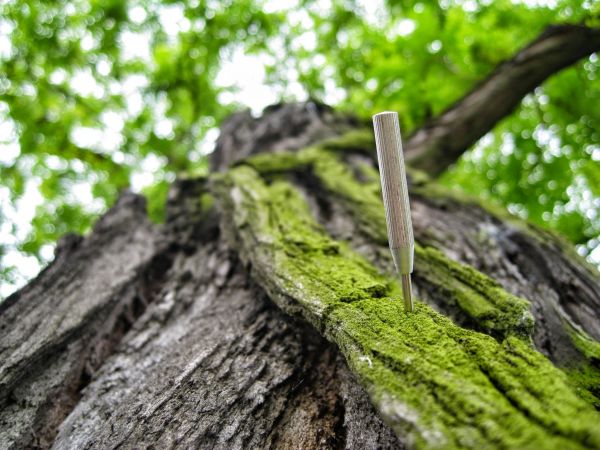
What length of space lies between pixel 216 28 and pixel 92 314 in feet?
20.3

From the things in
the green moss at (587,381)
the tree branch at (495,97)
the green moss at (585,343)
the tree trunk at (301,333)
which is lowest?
the tree trunk at (301,333)

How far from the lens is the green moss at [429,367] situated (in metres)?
1.05

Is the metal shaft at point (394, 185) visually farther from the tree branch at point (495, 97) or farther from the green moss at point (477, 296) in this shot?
the tree branch at point (495, 97)

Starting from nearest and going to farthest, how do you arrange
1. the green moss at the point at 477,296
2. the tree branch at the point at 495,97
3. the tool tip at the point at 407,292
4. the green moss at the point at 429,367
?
the green moss at the point at 429,367 < the tool tip at the point at 407,292 < the green moss at the point at 477,296 < the tree branch at the point at 495,97

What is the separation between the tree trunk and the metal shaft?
0.35 metres

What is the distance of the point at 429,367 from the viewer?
130cm

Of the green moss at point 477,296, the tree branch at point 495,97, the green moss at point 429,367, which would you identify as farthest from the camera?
the tree branch at point 495,97

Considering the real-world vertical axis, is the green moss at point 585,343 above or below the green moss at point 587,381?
above

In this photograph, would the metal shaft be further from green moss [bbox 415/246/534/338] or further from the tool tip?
green moss [bbox 415/246/534/338]

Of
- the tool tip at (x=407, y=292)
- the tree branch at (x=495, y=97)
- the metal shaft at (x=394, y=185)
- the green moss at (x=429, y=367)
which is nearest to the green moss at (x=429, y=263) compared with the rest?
the green moss at (x=429, y=367)

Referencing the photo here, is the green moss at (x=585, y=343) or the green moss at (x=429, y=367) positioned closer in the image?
the green moss at (x=429, y=367)

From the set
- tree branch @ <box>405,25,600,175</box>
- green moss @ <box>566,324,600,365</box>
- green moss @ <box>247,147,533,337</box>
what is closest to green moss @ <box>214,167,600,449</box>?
green moss @ <box>247,147,533,337</box>

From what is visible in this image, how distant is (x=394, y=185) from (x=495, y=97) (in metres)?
3.89

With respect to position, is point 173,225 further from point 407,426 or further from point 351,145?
point 407,426
